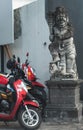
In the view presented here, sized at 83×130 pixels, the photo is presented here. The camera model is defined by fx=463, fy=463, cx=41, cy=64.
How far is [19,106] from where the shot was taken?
9.16 m

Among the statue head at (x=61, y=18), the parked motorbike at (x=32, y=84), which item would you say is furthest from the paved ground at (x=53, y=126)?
the statue head at (x=61, y=18)

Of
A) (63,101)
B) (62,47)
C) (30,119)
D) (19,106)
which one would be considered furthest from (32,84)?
(30,119)

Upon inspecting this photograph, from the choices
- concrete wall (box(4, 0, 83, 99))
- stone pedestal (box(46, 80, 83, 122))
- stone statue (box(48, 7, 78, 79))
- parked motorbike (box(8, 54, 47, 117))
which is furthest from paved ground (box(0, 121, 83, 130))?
concrete wall (box(4, 0, 83, 99))

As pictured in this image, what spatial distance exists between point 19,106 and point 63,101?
117 centimetres

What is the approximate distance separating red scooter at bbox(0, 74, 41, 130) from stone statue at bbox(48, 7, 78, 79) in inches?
42.4

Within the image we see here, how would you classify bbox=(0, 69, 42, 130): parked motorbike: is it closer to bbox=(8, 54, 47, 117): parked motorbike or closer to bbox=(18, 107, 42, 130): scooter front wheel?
bbox=(18, 107, 42, 130): scooter front wheel

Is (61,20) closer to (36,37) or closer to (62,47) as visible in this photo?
(62,47)

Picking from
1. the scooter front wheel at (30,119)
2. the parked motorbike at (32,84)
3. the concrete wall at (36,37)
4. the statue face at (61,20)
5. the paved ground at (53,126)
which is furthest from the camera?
the concrete wall at (36,37)

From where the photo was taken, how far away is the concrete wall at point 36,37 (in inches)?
470

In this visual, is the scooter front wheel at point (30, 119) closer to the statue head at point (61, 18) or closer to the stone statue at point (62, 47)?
the stone statue at point (62, 47)

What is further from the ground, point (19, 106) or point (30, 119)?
point (19, 106)

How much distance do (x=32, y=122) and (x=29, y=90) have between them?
128 cm

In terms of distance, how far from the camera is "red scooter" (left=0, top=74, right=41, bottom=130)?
9.06 metres

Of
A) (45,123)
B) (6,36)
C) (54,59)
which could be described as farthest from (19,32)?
(45,123)
